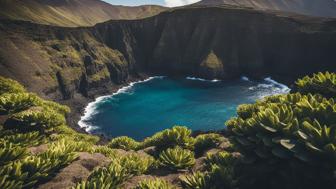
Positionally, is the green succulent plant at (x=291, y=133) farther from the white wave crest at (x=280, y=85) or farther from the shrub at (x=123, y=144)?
the white wave crest at (x=280, y=85)

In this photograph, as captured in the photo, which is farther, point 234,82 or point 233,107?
point 234,82

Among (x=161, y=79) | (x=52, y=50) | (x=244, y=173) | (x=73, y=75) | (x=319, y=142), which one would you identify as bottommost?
(x=161, y=79)

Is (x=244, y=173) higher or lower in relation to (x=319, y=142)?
lower

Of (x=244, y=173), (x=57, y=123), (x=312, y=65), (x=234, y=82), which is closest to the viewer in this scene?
(x=244, y=173)

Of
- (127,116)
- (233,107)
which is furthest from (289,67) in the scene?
(127,116)

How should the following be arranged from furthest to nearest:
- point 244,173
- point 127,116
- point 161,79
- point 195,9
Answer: point 195,9 < point 161,79 < point 127,116 < point 244,173

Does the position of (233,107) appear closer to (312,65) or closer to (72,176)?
(312,65)
